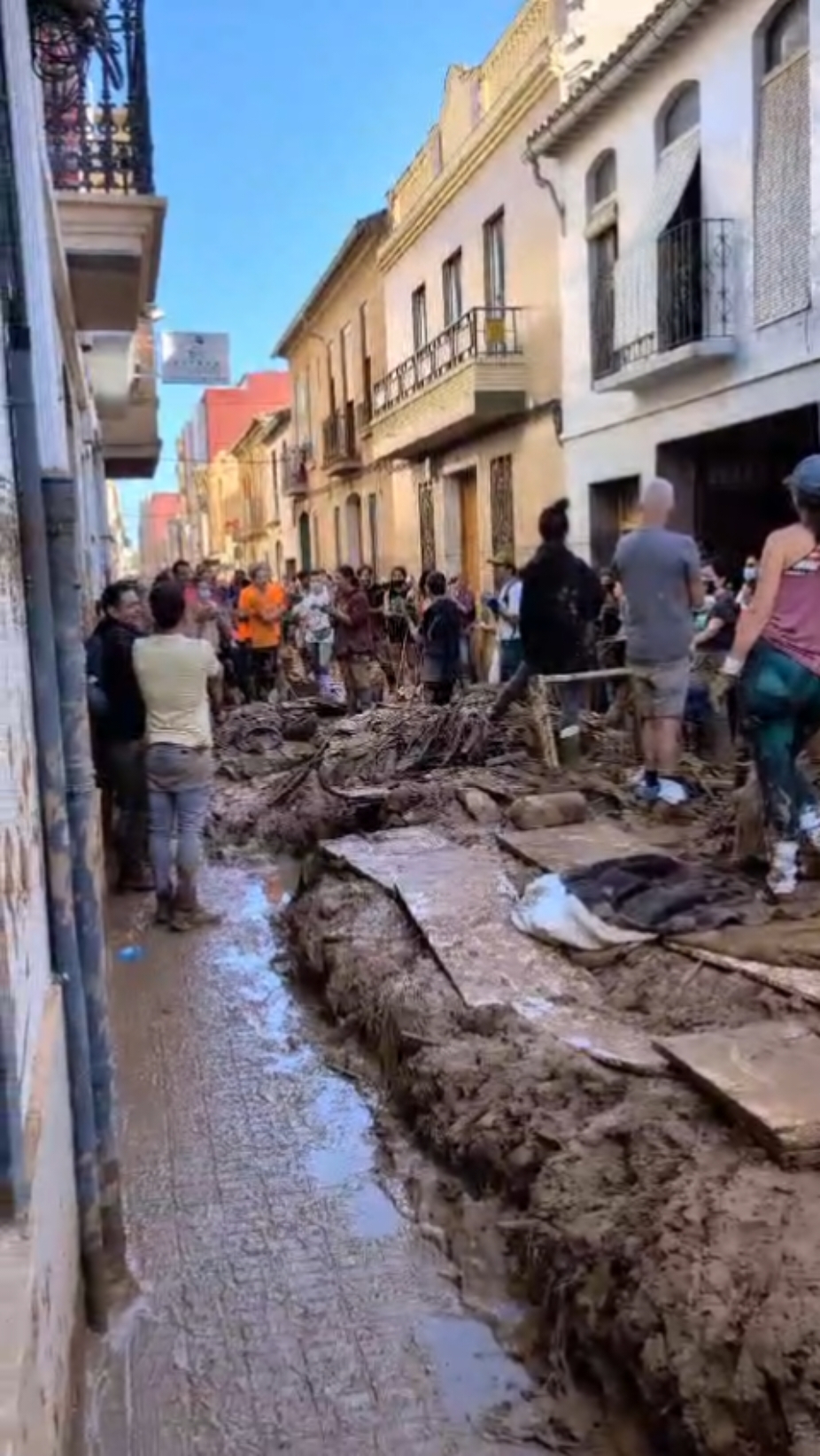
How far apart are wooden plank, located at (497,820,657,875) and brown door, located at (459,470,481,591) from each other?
13745 millimetres

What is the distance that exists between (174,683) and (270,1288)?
11.4 ft

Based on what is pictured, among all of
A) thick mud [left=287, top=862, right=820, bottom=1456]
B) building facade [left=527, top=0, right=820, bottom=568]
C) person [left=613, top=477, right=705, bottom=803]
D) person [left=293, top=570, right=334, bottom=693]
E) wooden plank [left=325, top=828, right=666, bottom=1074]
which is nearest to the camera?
thick mud [left=287, top=862, right=820, bottom=1456]

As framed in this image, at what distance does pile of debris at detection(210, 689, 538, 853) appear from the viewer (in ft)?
27.6

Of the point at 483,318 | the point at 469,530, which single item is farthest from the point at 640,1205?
the point at 469,530

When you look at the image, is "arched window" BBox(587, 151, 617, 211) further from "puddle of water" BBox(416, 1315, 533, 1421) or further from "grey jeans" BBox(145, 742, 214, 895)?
"puddle of water" BBox(416, 1315, 533, 1421)

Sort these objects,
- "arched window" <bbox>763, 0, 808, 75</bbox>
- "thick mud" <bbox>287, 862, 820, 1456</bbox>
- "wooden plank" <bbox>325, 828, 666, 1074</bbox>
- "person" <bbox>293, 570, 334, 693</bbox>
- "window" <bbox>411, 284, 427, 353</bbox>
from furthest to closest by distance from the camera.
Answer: "window" <bbox>411, 284, 427, 353</bbox>
"person" <bbox>293, 570, 334, 693</bbox>
"arched window" <bbox>763, 0, 808, 75</bbox>
"wooden plank" <bbox>325, 828, 666, 1074</bbox>
"thick mud" <bbox>287, 862, 820, 1456</bbox>

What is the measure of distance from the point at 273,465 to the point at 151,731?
124 feet

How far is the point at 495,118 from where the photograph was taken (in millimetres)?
17422

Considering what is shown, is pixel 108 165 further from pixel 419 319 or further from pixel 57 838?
pixel 419 319

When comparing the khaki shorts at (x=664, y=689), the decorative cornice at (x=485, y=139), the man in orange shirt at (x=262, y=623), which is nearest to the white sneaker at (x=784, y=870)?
the khaki shorts at (x=664, y=689)

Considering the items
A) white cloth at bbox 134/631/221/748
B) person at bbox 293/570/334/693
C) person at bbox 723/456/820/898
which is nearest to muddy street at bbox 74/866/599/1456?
white cloth at bbox 134/631/221/748

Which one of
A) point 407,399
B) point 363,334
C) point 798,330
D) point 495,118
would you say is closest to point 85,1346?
point 798,330

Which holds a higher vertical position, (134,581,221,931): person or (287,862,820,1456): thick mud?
(134,581,221,931): person

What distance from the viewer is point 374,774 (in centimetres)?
A: 919
